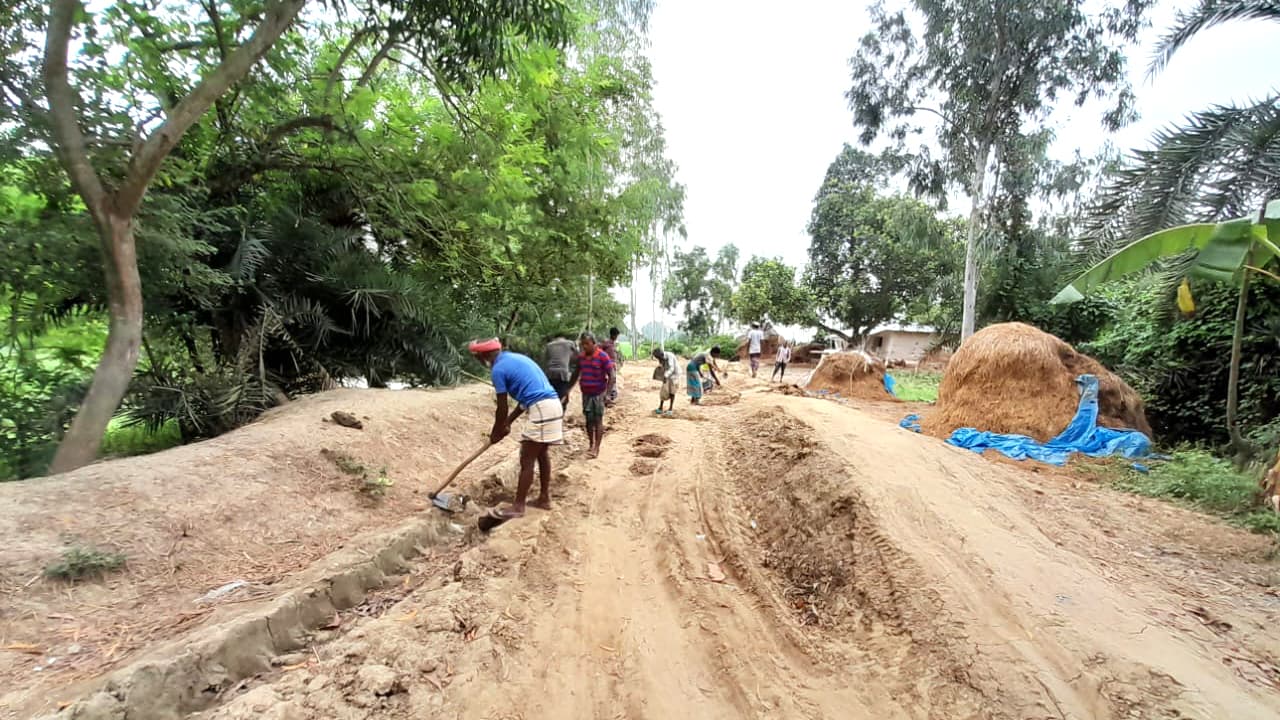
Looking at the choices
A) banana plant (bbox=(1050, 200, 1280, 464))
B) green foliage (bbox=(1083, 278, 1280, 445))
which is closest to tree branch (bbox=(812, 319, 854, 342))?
green foliage (bbox=(1083, 278, 1280, 445))

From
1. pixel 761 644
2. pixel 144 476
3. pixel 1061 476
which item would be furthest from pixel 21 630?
pixel 1061 476

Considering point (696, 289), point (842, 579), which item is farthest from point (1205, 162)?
point (696, 289)

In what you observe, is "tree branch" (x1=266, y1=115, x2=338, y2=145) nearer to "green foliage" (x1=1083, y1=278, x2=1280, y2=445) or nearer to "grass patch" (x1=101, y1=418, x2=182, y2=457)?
"grass patch" (x1=101, y1=418, x2=182, y2=457)

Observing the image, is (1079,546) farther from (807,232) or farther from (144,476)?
(807,232)

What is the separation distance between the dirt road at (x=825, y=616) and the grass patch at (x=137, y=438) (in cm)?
507

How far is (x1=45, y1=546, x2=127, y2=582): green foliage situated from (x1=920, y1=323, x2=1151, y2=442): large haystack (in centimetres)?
979

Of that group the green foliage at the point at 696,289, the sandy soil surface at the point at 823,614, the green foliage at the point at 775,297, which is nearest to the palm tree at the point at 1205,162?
the sandy soil surface at the point at 823,614

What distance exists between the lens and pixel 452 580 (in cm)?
344

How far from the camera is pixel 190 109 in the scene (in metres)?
4.31

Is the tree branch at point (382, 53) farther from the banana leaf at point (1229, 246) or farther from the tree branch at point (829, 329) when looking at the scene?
the tree branch at point (829, 329)

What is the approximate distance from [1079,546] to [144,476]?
23.3 ft

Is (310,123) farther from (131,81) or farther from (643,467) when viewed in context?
(643,467)

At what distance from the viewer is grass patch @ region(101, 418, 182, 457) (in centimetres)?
618

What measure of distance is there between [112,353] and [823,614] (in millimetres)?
6125
